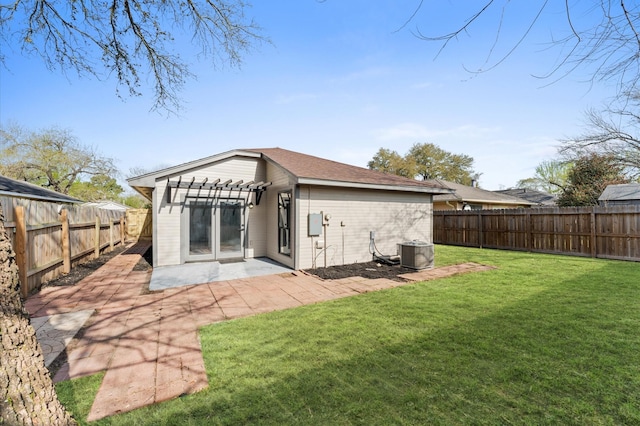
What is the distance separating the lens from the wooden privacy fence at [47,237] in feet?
16.1

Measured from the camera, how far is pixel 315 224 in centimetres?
745

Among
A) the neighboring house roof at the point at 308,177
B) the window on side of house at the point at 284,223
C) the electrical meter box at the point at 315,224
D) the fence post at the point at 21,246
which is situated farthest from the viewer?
the window on side of house at the point at 284,223

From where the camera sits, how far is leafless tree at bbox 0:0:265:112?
10.7 feet

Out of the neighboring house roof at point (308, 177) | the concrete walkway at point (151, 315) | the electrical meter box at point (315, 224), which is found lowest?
the concrete walkway at point (151, 315)

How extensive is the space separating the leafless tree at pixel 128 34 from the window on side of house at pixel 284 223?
4.59 m

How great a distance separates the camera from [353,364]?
8.85 ft

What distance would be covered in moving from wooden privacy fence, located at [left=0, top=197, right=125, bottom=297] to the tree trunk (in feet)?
A: 15.2

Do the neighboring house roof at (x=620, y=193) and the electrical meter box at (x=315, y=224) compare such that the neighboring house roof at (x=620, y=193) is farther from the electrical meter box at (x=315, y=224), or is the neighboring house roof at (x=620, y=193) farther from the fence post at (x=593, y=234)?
the electrical meter box at (x=315, y=224)

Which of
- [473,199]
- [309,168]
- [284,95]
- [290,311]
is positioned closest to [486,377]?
[290,311]

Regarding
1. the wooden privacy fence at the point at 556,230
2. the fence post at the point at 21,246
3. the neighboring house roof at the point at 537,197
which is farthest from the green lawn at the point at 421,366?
the neighboring house roof at the point at 537,197

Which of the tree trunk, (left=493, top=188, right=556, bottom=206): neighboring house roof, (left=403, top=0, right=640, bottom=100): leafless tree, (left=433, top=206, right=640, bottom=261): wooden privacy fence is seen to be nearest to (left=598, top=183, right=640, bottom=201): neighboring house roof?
(left=493, top=188, right=556, bottom=206): neighboring house roof

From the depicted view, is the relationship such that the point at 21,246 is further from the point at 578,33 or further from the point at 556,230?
the point at 556,230

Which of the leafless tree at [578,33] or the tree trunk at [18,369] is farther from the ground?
the leafless tree at [578,33]

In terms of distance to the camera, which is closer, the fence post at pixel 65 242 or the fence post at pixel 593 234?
the fence post at pixel 65 242
